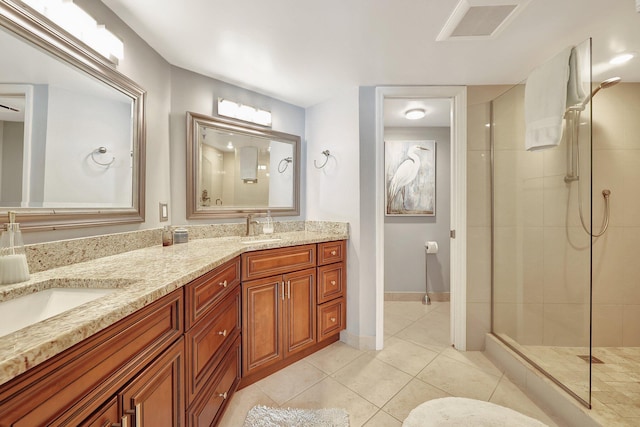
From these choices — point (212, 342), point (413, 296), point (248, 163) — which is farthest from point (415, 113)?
point (212, 342)

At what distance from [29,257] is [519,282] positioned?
2.89m

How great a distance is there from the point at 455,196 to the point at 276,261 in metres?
1.57

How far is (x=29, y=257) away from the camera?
3.25 feet

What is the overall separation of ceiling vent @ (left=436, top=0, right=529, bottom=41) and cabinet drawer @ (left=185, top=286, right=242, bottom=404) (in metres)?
1.97

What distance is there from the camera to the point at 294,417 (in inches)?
55.6

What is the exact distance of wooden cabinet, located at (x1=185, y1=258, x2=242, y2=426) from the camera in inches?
41.7

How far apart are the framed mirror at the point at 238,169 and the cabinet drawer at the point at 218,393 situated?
1.05 m

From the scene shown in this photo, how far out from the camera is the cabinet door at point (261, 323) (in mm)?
1623

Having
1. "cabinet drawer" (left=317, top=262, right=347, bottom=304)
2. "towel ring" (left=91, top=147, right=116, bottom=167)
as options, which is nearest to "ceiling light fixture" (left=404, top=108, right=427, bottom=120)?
"cabinet drawer" (left=317, top=262, right=347, bottom=304)

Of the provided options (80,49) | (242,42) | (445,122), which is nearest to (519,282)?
(445,122)

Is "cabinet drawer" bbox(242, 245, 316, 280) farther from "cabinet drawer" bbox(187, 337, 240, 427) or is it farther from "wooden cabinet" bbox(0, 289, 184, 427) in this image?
"wooden cabinet" bbox(0, 289, 184, 427)

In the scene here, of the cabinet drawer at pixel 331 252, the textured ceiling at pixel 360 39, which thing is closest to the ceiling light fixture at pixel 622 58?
the textured ceiling at pixel 360 39

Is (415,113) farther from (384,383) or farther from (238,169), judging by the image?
(384,383)

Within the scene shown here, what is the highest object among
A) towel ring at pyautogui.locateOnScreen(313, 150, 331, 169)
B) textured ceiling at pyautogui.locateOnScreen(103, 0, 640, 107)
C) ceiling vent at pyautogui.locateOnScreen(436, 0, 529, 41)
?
textured ceiling at pyautogui.locateOnScreen(103, 0, 640, 107)
